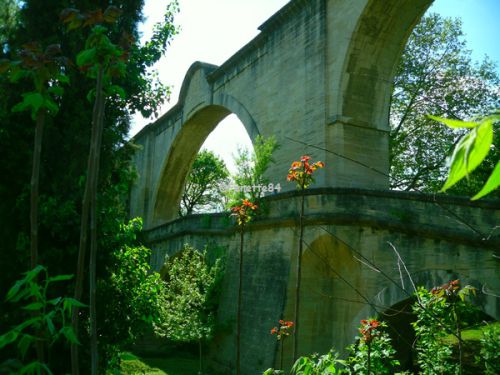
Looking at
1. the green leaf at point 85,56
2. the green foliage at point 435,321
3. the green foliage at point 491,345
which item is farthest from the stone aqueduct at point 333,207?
the green leaf at point 85,56

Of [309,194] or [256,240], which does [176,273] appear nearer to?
[256,240]

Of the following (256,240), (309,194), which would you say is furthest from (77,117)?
(256,240)

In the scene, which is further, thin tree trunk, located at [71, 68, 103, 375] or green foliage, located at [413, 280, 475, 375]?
green foliage, located at [413, 280, 475, 375]

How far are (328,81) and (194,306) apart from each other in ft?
21.4

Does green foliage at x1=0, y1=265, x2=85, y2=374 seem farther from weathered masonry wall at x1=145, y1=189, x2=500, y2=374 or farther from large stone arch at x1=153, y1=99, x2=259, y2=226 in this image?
large stone arch at x1=153, y1=99, x2=259, y2=226

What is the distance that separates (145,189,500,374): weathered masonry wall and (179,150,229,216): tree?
2479 cm

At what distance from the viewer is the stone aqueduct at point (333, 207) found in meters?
7.70

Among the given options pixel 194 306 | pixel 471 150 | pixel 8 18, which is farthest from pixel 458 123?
pixel 194 306

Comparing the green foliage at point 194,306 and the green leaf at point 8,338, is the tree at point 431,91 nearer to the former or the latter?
the green foliage at point 194,306

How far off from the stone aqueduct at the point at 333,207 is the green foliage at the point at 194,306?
A: 35cm

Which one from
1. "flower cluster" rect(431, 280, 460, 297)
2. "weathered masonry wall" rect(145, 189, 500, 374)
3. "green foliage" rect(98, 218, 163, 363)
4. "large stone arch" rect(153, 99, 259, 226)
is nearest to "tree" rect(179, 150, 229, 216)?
"large stone arch" rect(153, 99, 259, 226)

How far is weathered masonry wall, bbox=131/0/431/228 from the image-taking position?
10883 mm

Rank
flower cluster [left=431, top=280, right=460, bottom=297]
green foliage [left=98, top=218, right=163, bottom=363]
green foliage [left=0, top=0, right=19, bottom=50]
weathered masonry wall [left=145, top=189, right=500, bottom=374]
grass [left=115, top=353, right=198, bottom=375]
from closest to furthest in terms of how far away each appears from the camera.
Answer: flower cluster [left=431, top=280, right=460, bottom=297]
green foliage [left=98, top=218, right=163, bottom=363]
green foliage [left=0, top=0, right=19, bottom=50]
weathered masonry wall [left=145, top=189, right=500, bottom=374]
grass [left=115, top=353, right=198, bottom=375]

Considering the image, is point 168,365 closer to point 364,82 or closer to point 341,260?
point 341,260
